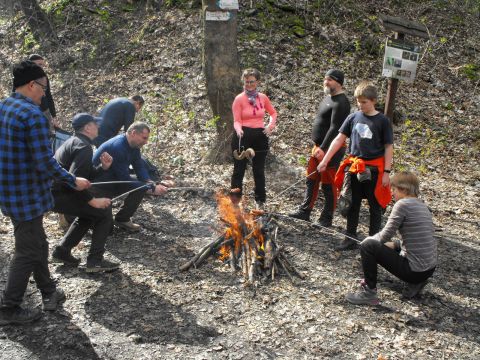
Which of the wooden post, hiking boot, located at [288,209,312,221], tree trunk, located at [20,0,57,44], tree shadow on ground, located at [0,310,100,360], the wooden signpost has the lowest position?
tree shadow on ground, located at [0,310,100,360]

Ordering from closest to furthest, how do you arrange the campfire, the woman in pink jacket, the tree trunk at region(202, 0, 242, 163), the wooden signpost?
the campfire
the woman in pink jacket
the wooden signpost
the tree trunk at region(202, 0, 242, 163)

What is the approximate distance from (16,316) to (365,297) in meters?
3.47

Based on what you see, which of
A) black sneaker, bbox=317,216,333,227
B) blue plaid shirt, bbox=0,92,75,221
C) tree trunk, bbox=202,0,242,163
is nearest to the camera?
blue plaid shirt, bbox=0,92,75,221

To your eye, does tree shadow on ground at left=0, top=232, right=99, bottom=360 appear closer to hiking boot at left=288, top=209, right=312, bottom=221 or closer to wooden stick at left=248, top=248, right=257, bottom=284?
wooden stick at left=248, top=248, right=257, bottom=284

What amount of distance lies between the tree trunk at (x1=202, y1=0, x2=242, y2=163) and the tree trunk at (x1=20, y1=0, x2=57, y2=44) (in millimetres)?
7640

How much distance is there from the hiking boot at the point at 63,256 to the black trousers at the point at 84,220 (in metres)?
0.05

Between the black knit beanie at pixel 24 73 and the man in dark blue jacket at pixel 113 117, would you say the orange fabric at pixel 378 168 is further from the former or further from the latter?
the man in dark blue jacket at pixel 113 117

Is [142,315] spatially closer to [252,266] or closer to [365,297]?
[252,266]

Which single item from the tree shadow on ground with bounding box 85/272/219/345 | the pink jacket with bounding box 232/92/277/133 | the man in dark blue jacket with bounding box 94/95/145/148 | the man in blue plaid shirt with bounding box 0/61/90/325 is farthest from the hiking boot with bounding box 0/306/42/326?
the man in dark blue jacket with bounding box 94/95/145/148

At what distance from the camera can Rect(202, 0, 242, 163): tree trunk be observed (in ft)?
26.1

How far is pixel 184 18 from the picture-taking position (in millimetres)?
13172

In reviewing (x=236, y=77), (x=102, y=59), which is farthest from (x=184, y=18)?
(x=236, y=77)

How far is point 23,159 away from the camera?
13.0 feet

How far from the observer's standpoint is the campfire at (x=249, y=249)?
5.17 m
